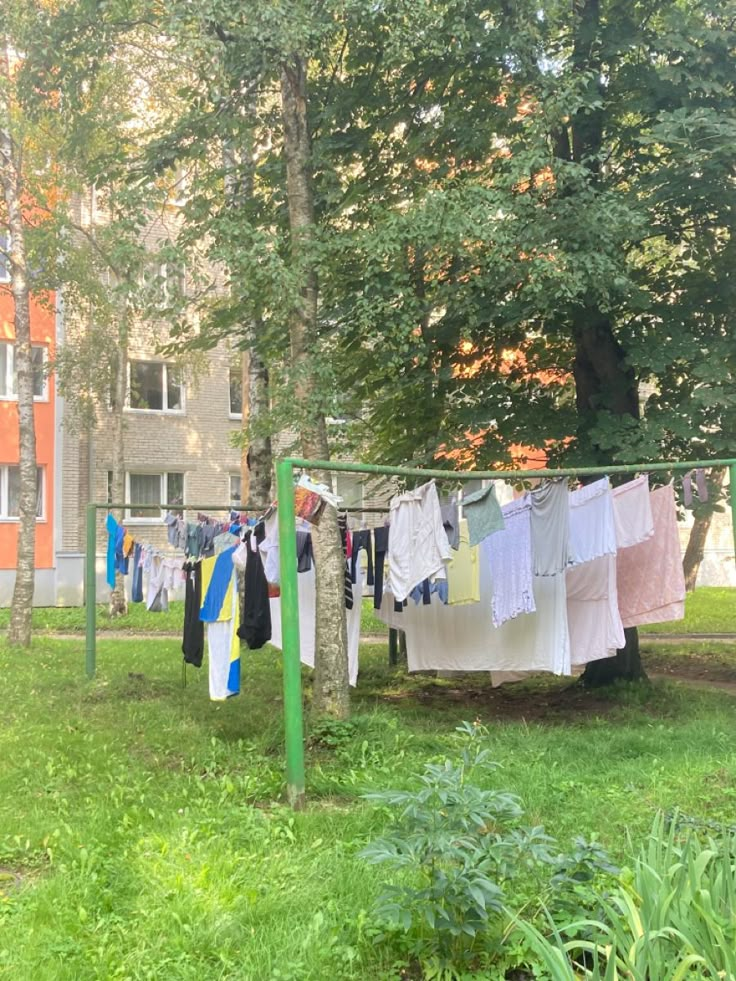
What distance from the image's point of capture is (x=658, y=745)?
6969 millimetres

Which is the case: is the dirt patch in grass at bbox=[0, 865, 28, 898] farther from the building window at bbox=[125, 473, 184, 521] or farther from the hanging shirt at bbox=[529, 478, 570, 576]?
the building window at bbox=[125, 473, 184, 521]

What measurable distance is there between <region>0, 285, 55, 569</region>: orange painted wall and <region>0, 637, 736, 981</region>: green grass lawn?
461 inches

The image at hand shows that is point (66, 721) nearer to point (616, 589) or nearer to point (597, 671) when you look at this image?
point (616, 589)

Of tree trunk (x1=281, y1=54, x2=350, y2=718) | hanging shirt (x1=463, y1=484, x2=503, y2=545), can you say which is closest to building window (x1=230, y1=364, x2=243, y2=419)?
tree trunk (x1=281, y1=54, x2=350, y2=718)

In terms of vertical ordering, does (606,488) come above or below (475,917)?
above

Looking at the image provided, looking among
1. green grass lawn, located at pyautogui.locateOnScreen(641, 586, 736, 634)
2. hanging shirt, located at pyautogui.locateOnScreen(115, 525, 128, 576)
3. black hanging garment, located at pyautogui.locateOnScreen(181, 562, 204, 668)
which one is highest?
hanging shirt, located at pyautogui.locateOnScreen(115, 525, 128, 576)

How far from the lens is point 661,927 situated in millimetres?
2855

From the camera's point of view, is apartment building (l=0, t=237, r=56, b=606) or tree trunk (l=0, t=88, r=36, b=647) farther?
apartment building (l=0, t=237, r=56, b=606)

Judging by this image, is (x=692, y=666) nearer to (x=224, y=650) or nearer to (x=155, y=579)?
(x=155, y=579)

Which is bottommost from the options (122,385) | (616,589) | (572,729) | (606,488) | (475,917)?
(572,729)

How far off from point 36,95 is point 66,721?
627 centimetres

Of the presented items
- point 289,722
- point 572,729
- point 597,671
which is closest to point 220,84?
point 289,722

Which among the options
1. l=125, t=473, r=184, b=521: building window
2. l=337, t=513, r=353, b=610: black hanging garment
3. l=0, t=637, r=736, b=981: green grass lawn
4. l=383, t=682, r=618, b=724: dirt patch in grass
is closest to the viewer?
l=0, t=637, r=736, b=981: green grass lawn

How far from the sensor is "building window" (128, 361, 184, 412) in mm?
23391
